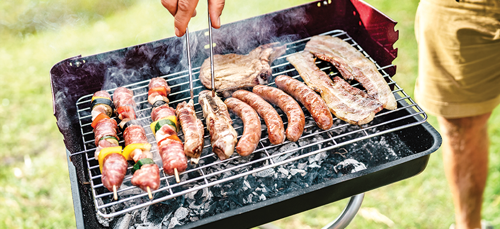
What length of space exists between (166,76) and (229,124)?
0.99 m

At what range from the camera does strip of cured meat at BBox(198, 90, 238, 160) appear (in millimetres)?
2705

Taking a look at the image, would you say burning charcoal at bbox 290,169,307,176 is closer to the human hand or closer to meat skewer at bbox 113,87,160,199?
meat skewer at bbox 113,87,160,199

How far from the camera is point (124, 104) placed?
314cm

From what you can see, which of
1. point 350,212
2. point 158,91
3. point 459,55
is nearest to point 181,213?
point 158,91

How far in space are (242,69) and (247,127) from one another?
A: 893mm

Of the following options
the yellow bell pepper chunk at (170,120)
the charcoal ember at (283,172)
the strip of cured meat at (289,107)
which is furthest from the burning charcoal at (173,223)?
the strip of cured meat at (289,107)

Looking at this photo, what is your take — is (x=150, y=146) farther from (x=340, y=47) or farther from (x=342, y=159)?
(x=340, y=47)

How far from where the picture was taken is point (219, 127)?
9.27ft

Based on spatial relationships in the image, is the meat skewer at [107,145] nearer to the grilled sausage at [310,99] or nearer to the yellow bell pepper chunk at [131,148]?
the yellow bell pepper chunk at [131,148]

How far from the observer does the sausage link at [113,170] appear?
8.01ft

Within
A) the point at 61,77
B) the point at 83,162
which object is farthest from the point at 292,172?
the point at 61,77

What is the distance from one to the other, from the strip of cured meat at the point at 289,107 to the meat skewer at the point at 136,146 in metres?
1.04

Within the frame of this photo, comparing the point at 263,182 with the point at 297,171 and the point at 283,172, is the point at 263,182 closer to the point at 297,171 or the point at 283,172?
the point at 283,172

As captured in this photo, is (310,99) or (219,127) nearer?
(219,127)
